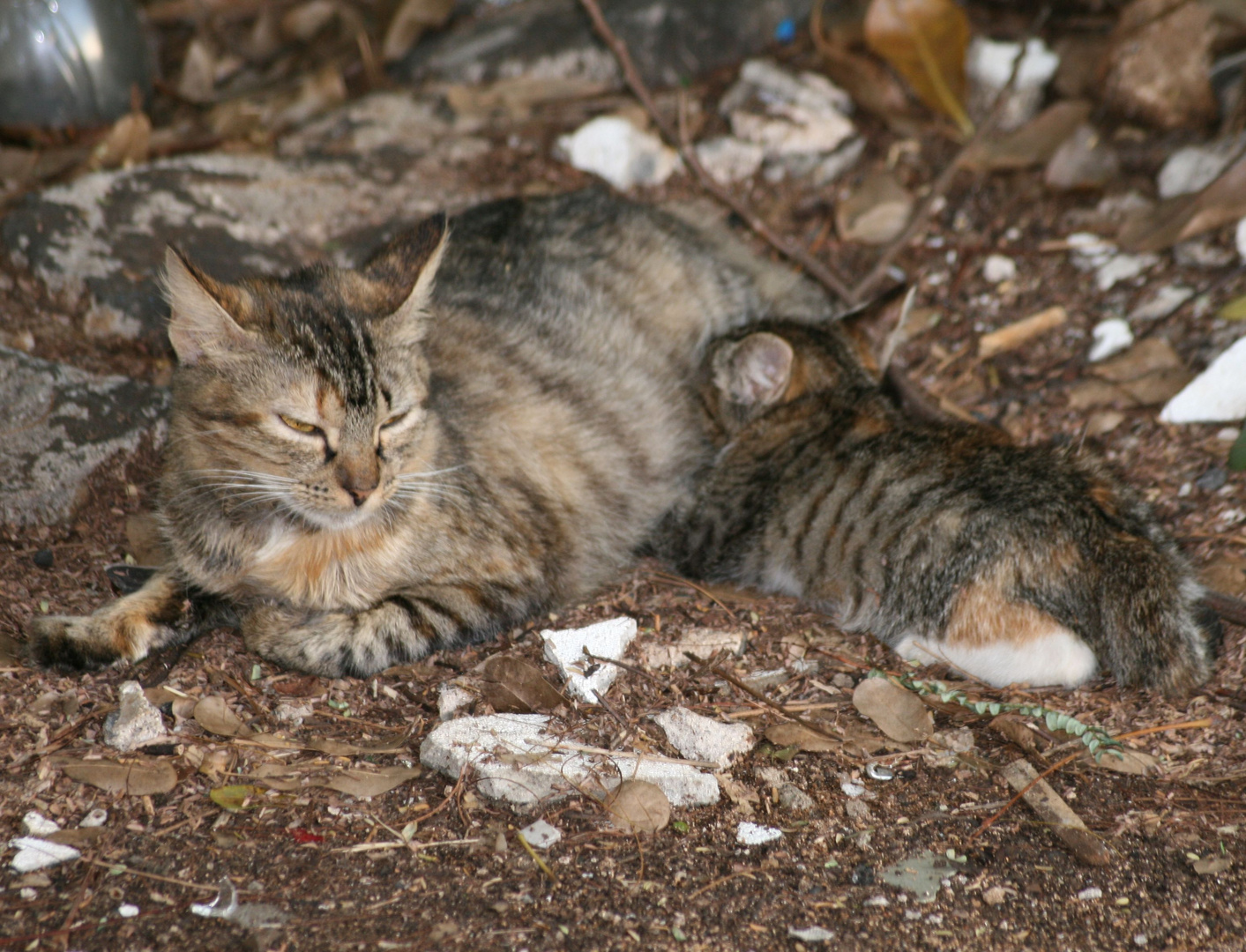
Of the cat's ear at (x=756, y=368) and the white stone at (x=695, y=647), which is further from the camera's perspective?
the cat's ear at (x=756, y=368)

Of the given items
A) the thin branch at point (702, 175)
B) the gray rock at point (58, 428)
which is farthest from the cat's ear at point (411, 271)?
the thin branch at point (702, 175)

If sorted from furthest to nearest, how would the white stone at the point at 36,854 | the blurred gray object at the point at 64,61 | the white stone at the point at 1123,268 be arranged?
the blurred gray object at the point at 64,61, the white stone at the point at 1123,268, the white stone at the point at 36,854

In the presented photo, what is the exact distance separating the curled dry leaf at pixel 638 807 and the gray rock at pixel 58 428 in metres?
2.42

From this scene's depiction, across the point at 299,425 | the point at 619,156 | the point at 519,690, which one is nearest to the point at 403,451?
the point at 299,425

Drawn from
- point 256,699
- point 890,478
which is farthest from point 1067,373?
point 256,699

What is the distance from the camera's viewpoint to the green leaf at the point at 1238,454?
387 cm

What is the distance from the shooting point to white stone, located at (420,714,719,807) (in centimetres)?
280

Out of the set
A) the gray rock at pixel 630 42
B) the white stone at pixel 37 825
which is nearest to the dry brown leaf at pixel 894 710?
the white stone at pixel 37 825

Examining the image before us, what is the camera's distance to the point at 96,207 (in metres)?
4.81

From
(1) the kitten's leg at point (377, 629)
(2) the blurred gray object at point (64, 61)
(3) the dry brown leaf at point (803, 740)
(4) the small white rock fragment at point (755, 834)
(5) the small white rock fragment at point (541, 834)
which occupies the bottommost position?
(4) the small white rock fragment at point (755, 834)

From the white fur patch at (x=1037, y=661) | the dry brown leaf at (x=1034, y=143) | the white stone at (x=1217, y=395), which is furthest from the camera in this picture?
the dry brown leaf at (x=1034, y=143)

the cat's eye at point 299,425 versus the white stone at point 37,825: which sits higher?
the cat's eye at point 299,425

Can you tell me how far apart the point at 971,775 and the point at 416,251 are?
90.3 inches

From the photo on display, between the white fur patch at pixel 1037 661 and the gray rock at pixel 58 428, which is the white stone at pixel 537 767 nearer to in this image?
the white fur patch at pixel 1037 661
